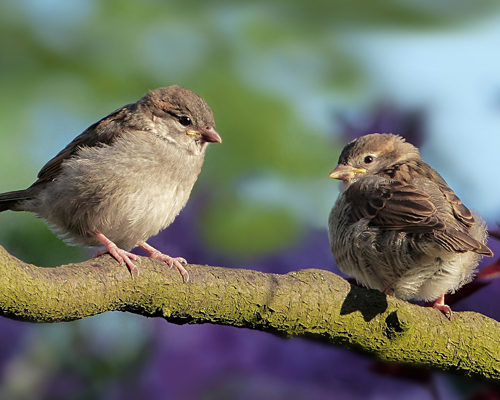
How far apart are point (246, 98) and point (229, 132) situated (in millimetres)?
158

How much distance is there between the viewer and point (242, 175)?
2.56 m

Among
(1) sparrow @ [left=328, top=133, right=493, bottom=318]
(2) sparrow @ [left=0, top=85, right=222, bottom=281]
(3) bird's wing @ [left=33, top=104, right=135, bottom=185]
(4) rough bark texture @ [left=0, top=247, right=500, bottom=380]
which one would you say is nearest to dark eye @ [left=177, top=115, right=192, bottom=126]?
(2) sparrow @ [left=0, top=85, right=222, bottom=281]

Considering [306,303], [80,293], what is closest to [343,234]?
[306,303]

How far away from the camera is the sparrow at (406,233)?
283 cm

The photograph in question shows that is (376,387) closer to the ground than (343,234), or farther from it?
closer to the ground

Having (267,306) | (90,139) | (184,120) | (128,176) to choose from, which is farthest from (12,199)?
(267,306)

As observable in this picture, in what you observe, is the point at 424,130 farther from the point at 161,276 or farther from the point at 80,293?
the point at 80,293

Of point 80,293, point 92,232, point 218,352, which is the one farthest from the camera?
point 92,232

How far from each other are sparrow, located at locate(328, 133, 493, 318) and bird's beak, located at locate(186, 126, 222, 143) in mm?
687

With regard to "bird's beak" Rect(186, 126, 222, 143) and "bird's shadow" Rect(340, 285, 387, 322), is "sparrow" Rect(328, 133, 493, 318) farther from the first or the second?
"bird's beak" Rect(186, 126, 222, 143)

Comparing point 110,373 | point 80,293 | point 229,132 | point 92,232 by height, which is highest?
point 229,132

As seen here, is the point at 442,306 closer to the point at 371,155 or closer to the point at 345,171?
the point at 345,171

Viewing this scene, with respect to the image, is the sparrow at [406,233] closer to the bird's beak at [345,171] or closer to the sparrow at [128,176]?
the bird's beak at [345,171]

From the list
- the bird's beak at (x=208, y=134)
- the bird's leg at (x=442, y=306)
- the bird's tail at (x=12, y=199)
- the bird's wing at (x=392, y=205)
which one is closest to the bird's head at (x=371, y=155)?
the bird's wing at (x=392, y=205)
